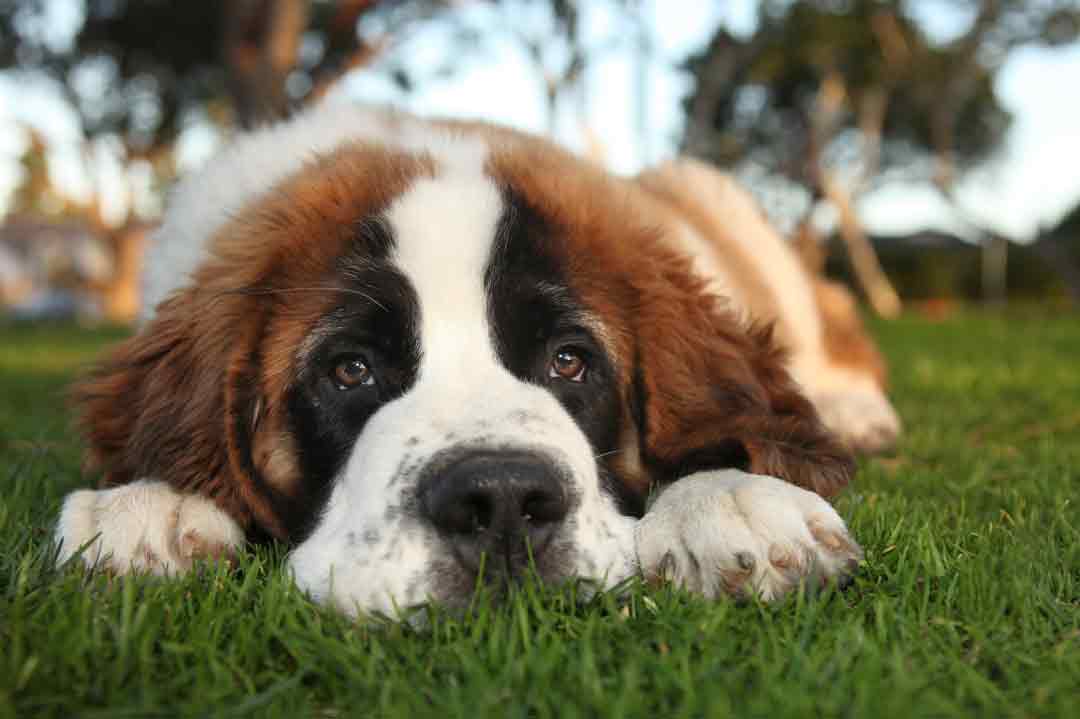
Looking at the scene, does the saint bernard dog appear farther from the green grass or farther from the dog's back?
the dog's back

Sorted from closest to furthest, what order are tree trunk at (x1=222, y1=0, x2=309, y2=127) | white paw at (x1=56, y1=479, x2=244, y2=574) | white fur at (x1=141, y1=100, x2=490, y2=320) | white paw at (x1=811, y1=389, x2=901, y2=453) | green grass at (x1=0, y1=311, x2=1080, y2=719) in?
1. green grass at (x1=0, y1=311, x2=1080, y2=719)
2. white paw at (x1=56, y1=479, x2=244, y2=574)
3. white fur at (x1=141, y1=100, x2=490, y2=320)
4. white paw at (x1=811, y1=389, x2=901, y2=453)
5. tree trunk at (x1=222, y1=0, x2=309, y2=127)

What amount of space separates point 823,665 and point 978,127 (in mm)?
32045

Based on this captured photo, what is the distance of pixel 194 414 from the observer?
2242 millimetres

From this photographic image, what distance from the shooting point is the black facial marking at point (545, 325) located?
7.07 feet

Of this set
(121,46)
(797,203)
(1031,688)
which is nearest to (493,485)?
(1031,688)

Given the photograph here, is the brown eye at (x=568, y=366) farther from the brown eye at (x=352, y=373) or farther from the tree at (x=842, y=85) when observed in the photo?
the tree at (x=842, y=85)


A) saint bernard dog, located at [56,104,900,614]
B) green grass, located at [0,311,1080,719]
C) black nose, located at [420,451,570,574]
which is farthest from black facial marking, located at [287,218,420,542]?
black nose, located at [420,451,570,574]

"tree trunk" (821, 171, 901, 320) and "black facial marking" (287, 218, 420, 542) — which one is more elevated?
"black facial marking" (287, 218, 420, 542)

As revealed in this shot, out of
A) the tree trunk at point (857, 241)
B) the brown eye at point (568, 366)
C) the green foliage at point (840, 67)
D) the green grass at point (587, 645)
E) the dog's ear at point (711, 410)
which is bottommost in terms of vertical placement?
the tree trunk at point (857, 241)

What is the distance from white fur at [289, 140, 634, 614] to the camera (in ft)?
5.89

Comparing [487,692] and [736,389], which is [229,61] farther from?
[487,692]

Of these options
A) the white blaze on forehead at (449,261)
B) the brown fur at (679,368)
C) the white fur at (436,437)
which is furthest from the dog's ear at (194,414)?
the brown fur at (679,368)

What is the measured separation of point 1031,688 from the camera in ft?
4.71

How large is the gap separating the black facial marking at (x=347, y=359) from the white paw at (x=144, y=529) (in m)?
0.18
